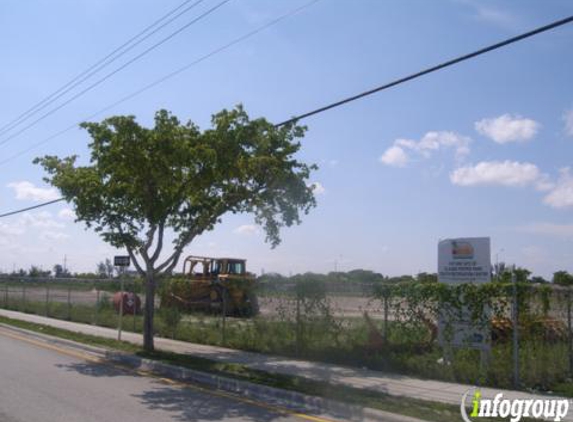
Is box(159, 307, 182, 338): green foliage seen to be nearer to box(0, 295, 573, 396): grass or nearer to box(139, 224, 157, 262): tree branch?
box(0, 295, 573, 396): grass

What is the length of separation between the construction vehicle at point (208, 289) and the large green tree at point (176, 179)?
224 inches

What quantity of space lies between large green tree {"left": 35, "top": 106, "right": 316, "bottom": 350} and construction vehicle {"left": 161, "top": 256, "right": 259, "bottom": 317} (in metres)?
5.70

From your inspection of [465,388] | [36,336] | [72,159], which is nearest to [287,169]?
[72,159]

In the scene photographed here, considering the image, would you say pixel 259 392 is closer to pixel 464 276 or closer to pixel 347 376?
pixel 347 376

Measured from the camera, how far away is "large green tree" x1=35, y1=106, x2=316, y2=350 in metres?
15.5

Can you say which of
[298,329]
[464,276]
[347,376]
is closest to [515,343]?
[464,276]

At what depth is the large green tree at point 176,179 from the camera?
1550 cm

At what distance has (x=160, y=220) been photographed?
1644cm

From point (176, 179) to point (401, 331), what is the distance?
6.68m

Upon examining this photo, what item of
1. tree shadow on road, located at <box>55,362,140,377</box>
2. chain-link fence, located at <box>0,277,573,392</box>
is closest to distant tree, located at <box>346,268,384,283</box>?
chain-link fence, located at <box>0,277,573,392</box>

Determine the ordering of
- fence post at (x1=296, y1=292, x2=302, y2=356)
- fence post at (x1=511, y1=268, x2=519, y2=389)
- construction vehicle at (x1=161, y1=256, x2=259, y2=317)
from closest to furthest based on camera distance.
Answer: fence post at (x1=511, y1=268, x2=519, y2=389) < fence post at (x1=296, y1=292, x2=302, y2=356) < construction vehicle at (x1=161, y1=256, x2=259, y2=317)

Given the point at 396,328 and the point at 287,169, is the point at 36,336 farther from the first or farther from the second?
the point at 396,328

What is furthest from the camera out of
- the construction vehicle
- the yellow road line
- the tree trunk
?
the construction vehicle

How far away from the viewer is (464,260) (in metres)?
13.6
